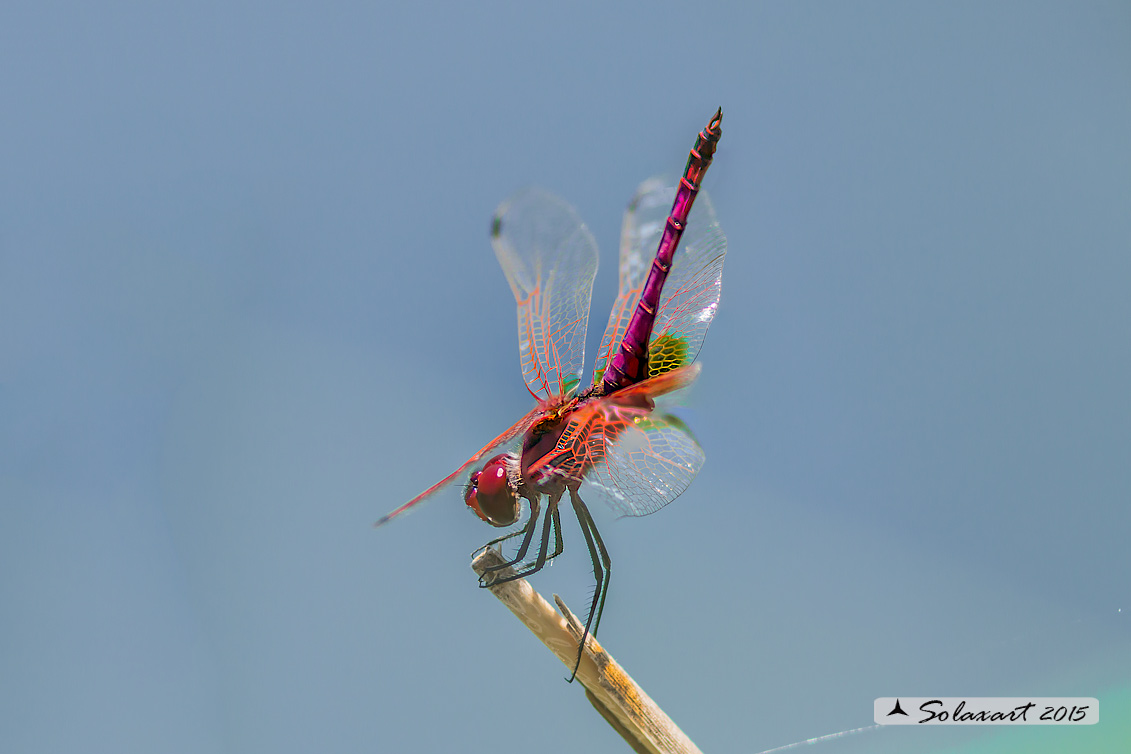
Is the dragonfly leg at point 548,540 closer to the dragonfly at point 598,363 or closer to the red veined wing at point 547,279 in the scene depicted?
the dragonfly at point 598,363

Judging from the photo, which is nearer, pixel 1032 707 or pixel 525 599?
pixel 525 599

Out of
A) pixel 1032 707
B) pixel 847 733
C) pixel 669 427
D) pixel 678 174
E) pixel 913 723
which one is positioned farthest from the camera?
pixel 847 733

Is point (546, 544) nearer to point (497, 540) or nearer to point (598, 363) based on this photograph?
point (497, 540)

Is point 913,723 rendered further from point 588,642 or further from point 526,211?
point 526,211

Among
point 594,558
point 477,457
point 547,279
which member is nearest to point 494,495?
point 477,457

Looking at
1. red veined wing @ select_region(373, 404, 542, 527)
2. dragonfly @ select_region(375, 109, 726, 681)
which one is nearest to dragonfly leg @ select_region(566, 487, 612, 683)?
dragonfly @ select_region(375, 109, 726, 681)

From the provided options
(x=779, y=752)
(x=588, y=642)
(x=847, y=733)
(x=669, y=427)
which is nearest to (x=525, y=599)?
(x=588, y=642)
